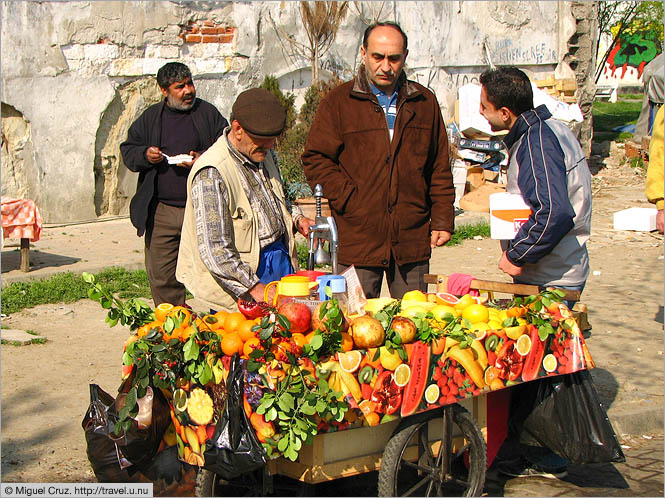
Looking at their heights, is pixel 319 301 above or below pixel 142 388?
above

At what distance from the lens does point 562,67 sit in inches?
642

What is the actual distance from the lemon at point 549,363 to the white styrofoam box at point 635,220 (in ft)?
26.2

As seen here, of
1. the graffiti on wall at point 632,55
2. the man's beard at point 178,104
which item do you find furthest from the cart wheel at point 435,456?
the graffiti on wall at point 632,55

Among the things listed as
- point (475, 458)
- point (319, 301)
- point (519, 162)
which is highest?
point (519, 162)

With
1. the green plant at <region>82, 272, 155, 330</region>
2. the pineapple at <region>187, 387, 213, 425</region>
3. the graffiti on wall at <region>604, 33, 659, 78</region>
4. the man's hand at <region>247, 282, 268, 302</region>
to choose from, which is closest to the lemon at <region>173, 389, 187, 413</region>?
the pineapple at <region>187, 387, 213, 425</region>

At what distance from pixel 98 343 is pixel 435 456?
3686mm

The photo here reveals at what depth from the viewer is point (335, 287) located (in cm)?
360

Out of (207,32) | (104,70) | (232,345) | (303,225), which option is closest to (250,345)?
(232,345)

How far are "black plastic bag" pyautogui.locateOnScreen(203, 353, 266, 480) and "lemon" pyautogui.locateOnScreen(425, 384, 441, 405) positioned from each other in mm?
770

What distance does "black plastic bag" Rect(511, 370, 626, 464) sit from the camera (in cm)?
397

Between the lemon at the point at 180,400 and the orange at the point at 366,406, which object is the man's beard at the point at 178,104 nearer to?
the lemon at the point at 180,400

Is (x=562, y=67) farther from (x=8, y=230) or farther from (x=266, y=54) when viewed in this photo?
(x=8, y=230)

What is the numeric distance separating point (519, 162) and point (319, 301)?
4.58ft

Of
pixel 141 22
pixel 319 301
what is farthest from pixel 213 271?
pixel 141 22
